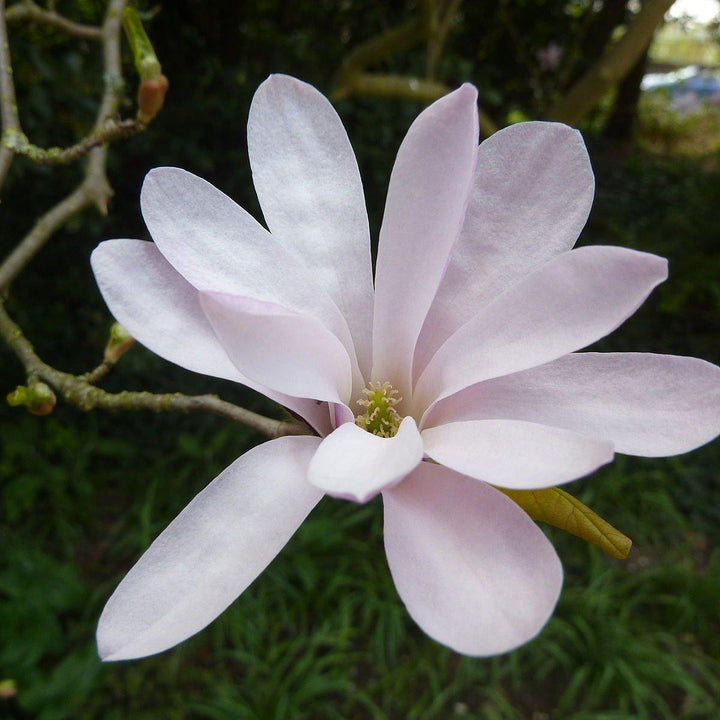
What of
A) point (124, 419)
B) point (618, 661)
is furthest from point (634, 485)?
point (124, 419)

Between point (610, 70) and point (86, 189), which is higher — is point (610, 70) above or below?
below

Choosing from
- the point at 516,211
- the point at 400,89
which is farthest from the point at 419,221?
the point at 400,89

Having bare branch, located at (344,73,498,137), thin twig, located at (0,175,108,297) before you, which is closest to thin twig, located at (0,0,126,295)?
thin twig, located at (0,175,108,297)

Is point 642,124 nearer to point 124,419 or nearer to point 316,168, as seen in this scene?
point 124,419

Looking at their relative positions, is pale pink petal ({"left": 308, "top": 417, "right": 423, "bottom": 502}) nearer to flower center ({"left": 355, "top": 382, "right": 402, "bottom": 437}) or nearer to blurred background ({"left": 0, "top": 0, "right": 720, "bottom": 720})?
flower center ({"left": 355, "top": 382, "right": 402, "bottom": 437})

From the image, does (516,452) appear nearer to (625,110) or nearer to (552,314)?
(552,314)

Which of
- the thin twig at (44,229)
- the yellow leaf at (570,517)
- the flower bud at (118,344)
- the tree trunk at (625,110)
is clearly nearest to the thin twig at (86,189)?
the thin twig at (44,229)
